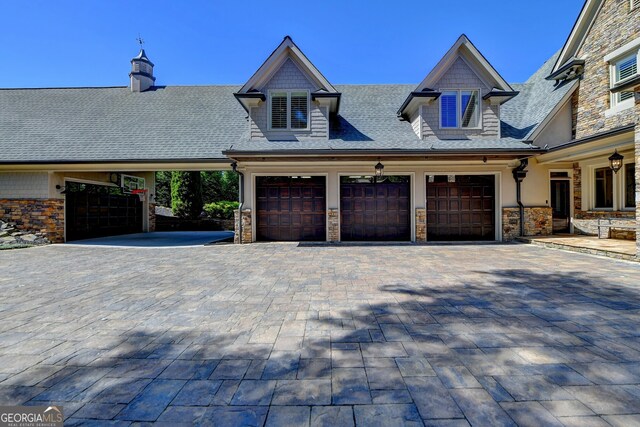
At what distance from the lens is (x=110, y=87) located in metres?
14.7

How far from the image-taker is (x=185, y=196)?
18.7 m

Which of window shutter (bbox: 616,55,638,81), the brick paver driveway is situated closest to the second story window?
window shutter (bbox: 616,55,638,81)

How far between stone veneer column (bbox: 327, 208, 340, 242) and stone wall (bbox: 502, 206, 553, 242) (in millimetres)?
5830

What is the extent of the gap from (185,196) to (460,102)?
54.0 ft

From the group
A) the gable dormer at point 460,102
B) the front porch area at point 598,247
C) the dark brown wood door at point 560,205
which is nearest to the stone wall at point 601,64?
the dark brown wood door at point 560,205

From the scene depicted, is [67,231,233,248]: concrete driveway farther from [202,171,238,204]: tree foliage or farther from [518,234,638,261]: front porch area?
[202,171,238,204]: tree foliage

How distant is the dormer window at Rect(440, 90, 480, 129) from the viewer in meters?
10.0

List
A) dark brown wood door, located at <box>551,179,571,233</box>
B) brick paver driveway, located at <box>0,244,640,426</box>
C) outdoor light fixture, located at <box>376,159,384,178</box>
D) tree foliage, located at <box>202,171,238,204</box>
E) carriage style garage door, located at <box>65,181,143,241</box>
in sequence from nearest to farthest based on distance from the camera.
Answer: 1. brick paver driveway, located at <box>0,244,640,426</box>
2. outdoor light fixture, located at <box>376,159,384,178</box>
3. dark brown wood door, located at <box>551,179,571,233</box>
4. carriage style garage door, located at <box>65,181,143,241</box>
5. tree foliage, located at <box>202,171,238,204</box>

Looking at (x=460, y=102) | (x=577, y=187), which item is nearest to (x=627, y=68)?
(x=577, y=187)

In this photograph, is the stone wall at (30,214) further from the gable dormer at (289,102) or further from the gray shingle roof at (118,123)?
the gable dormer at (289,102)

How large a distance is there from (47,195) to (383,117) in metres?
13.0

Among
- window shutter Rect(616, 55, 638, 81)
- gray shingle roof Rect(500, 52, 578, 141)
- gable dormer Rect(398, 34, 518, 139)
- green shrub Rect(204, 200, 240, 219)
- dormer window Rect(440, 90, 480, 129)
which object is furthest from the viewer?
green shrub Rect(204, 200, 240, 219)

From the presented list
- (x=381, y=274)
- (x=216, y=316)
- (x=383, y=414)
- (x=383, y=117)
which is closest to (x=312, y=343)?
(x=383, y=414)

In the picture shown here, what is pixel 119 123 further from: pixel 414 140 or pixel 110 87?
pixel 414 140
